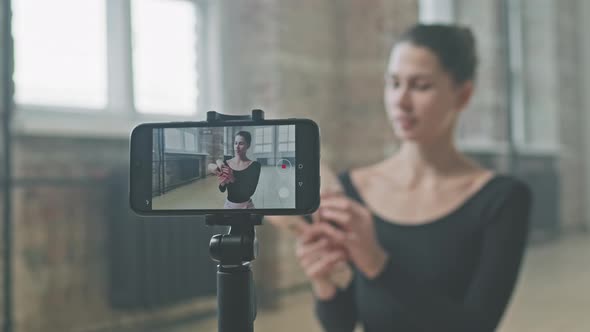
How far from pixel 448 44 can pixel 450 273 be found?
0.46 metres

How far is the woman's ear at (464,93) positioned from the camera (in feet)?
4.18

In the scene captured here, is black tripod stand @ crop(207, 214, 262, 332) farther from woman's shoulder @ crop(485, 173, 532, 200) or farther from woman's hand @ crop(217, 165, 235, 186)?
woman's shoulder @ crop(485, 173, 532, 200)

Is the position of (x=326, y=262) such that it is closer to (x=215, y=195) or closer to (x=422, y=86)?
(x=422, y=86)

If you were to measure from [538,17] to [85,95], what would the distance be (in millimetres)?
6565

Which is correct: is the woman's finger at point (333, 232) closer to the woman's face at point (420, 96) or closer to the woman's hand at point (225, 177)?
the woman's face at point (420, 96)

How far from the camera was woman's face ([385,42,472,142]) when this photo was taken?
118cm

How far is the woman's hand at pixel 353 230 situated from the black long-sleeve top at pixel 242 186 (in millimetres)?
391

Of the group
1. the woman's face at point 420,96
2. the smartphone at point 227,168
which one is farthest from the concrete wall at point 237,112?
the smartphone at point 227,168

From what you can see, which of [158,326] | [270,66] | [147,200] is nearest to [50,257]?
[158,326]

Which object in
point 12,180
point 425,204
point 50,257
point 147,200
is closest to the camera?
point 147,200

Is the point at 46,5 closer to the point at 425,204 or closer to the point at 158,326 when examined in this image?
the point at 158,326

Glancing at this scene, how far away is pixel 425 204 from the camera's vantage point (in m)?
1.31

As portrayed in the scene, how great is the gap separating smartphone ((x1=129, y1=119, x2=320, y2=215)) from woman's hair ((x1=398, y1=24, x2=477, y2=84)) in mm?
707

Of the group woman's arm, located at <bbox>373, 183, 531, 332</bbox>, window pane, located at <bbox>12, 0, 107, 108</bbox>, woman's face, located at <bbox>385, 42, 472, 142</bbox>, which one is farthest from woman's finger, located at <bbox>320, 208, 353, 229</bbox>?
window pane, located at <bbox>12, 0, 107, 108</bbox>
